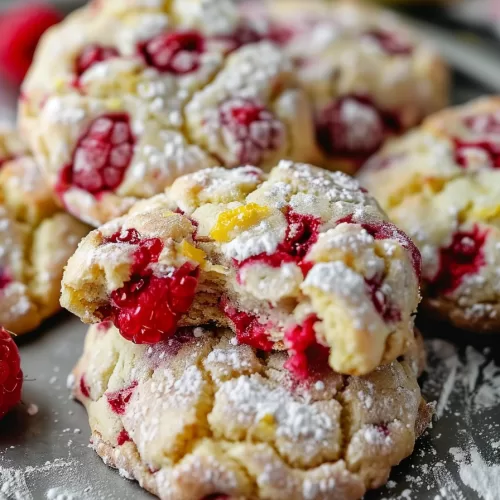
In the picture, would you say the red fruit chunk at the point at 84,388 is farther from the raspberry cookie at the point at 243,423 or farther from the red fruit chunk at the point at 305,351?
the red fruit chunk at the point at 305,351

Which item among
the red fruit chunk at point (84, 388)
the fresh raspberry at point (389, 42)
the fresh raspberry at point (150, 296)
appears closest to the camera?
the fresh raspberry at point (150, 296)

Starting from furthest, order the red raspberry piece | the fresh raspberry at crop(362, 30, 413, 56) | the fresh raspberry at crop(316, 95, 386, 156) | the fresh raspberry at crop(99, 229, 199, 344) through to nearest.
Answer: the red raspberry piece < the fresh raspberry at crop(362, 30, 413, 56) < the fresh raspberry at crop(316, 95, 386, 156) < the fresh raspberry at crop(99, 229, 199, 344)

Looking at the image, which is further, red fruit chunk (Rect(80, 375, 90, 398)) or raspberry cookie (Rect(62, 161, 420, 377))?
red fruit chunk (Rect(80, 375, 90, 398))

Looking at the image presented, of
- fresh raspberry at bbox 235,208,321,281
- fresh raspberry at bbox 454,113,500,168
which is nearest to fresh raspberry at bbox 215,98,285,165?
fresh raspberry at bbox 235,208,321,281

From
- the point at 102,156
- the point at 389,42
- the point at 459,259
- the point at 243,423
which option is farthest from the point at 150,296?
the point at 389,42

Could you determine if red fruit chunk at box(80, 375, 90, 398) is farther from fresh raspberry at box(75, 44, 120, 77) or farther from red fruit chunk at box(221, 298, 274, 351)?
fresh raspberry at box(75, 44, 120, 77)

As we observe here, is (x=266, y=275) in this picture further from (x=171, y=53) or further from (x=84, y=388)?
(x=171, y=53)

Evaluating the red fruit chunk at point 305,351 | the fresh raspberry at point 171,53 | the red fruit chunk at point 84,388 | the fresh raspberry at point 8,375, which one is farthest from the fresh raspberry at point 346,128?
the fresh raspberry at point 8,375
